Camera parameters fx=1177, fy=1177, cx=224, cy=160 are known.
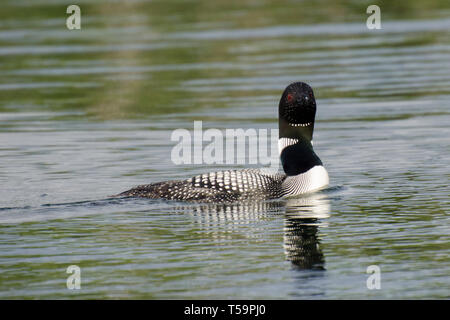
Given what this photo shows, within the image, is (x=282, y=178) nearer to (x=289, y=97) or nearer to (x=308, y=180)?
(x=308, y=180)

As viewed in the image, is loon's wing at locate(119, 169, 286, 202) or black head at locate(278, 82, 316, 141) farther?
black head at locate(278, 82, 316, 141)

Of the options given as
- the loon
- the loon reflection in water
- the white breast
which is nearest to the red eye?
the loon

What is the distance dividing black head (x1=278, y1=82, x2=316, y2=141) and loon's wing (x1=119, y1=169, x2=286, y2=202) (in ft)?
1.80

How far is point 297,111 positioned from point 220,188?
3.60ft

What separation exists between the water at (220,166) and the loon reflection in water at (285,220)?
0.03m

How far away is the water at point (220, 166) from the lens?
8672 millimetres

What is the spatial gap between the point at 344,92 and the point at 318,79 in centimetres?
134

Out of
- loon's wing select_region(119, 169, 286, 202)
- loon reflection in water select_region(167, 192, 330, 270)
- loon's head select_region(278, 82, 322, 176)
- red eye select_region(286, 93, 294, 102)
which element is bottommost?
loon reflection in water select_region(167, 192, 330, 270)

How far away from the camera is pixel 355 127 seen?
15.6 meters

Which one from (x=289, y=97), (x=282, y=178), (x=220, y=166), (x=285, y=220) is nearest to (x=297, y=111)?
(x=289, y=97)

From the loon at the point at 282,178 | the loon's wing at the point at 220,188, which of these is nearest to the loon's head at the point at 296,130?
the loon at the point at 282,178

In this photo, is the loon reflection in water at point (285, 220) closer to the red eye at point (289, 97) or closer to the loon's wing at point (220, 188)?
the loon's wing at point (220, 188)

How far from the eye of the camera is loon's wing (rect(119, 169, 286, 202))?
1134 cm

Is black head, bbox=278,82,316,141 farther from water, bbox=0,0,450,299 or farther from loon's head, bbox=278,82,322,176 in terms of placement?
water, bbox=0,0,450,299
